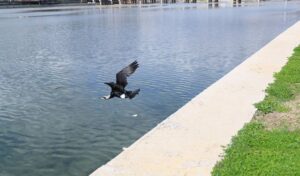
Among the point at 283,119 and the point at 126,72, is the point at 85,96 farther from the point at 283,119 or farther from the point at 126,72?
the point at 283,119

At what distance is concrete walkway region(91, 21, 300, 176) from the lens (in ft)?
20.9

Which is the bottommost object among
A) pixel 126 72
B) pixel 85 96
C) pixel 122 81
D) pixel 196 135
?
pixel 85 96

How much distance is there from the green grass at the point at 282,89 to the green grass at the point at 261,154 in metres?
1.40

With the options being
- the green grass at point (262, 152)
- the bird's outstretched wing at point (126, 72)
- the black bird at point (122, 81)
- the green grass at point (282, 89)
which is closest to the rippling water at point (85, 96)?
the black bird at point (122, 81)

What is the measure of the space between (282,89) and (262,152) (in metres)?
4.28

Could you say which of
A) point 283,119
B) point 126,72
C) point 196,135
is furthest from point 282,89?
point 196,135

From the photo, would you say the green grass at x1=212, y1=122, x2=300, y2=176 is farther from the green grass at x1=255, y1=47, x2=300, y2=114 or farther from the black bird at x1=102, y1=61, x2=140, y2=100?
the black bird at x1=102, y1=61, x2=140, y2=100

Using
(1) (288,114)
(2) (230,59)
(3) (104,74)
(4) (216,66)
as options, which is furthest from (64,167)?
(2) (230,59)

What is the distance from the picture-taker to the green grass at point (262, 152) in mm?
6016

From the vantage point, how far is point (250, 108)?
9.27 metres

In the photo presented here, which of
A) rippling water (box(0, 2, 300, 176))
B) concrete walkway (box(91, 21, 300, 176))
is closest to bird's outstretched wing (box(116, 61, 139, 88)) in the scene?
rippling water (box(0, 2, 300, 176))

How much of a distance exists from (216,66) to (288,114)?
27.3 feet

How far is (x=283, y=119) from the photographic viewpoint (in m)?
8.41

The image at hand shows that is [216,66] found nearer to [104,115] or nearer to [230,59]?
[230,59]
